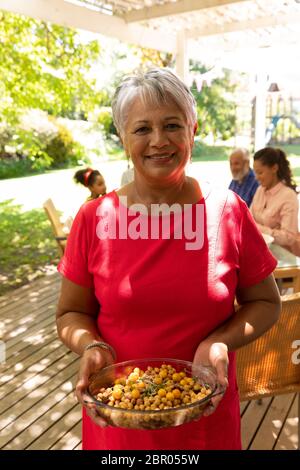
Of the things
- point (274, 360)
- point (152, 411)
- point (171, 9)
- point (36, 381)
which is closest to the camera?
point (152, 411)

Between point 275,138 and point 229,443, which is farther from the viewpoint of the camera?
point 275,138

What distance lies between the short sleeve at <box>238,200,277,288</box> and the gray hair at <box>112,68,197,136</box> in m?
0.28

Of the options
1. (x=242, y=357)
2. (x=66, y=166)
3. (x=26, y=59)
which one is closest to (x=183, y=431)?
(x=242, y=357)

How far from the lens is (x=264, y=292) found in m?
1.21

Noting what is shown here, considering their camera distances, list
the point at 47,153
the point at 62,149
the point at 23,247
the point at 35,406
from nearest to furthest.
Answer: the point at 35,406
the point at 23,247
the point at 47,153
the point at 62,149

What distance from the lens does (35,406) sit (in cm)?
290

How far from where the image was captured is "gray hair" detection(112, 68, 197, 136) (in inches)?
43.1

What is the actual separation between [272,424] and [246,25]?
4368 millimetres

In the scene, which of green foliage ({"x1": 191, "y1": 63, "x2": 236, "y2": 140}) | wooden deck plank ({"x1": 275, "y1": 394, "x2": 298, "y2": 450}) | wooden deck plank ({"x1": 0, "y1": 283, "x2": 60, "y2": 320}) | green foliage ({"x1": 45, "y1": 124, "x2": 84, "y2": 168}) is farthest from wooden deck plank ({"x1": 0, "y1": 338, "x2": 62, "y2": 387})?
green foliage ({"x1": 191, "y1": 63, "x2": 236, "y2": 140})

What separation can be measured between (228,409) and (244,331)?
0.66 feet

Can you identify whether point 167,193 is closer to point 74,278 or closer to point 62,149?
point 74,278

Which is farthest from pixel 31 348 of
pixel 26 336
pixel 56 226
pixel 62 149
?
pixel 62 149

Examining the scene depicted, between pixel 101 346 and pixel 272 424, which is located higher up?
pixel 101 346

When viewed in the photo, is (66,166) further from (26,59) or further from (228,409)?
(228,409)
